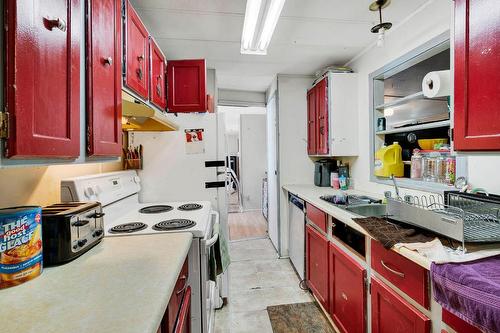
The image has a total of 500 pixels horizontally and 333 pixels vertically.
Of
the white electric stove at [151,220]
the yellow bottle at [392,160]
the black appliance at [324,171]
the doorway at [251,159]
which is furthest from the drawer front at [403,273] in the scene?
the doorway at [251,159]

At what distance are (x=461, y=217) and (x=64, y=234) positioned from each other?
1.51 metres

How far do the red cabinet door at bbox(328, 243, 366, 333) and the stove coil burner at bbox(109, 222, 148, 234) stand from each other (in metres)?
1.24

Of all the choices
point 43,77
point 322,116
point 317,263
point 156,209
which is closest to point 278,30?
point 322,116

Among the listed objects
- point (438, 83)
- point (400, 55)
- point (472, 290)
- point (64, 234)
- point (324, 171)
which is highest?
point (400, 55)

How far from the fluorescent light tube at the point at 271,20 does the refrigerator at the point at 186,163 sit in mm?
751

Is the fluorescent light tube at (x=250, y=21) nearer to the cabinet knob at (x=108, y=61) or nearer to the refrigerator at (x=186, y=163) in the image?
the refrigerator at (x=186, y=163)

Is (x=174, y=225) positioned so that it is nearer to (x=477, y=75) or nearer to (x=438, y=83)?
(x=477, y=75)

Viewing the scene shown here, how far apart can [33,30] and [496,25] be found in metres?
1.52

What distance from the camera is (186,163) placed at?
7.27 feet

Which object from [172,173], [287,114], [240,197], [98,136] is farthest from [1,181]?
[240,197]

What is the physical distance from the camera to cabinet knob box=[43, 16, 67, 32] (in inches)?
27.2

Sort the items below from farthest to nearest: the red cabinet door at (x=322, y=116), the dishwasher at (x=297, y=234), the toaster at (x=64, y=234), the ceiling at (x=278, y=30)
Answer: the red cabinet door at (x=322, y=116) → the dishwasher at (x=297, y=234) → the ceiling at (x=278, y=30) → the toaster at (x=64, y=234)

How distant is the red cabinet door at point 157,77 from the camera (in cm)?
186

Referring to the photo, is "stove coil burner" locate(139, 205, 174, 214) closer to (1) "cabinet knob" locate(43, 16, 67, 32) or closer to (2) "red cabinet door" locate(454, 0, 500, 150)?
(1) "cabinet knob" locate(43, 16, 67, 32)
